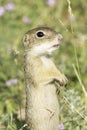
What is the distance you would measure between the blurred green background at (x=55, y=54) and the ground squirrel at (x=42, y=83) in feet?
0.59

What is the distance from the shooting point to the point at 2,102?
6.99 m

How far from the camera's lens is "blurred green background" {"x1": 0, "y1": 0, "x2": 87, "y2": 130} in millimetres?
5824

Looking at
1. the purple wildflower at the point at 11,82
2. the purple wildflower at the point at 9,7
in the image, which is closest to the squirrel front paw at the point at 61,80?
the purple wildflower at the point at 11,82

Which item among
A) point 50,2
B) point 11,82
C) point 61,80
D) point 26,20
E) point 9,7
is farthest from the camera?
point 50,2

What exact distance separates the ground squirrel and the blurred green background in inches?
7.1

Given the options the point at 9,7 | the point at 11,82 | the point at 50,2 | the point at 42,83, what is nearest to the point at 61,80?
the point at 42,83

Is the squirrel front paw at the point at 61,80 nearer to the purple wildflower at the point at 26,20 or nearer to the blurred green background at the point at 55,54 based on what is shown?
the blurred green background at the point at 55,54

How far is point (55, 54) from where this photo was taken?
325 inches

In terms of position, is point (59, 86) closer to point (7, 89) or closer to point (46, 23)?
point (7, 89)

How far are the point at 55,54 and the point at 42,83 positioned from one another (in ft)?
9.66

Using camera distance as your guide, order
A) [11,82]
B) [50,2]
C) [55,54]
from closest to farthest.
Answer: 1. [11,82]
2. [55,54]
3. [50,2]

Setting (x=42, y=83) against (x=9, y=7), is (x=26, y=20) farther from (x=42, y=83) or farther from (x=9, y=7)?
(x=42, y=83)

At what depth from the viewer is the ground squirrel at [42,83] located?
5.33m

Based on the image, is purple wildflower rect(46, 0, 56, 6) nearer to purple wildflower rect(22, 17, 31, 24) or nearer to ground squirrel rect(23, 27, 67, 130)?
purple wildflower rect(22, 17, 31, 24)
